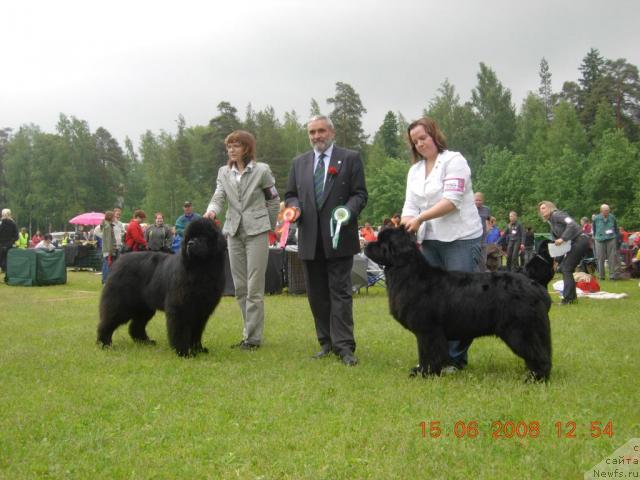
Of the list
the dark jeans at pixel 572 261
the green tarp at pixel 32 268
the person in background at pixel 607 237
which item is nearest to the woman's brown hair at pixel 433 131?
the dark jeans at pixel 572 261

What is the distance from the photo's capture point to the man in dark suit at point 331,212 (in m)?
5.65

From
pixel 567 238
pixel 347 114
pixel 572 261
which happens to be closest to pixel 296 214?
pixel 567 238

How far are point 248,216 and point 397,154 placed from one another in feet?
192

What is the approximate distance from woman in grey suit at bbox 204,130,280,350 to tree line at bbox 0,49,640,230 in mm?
26220

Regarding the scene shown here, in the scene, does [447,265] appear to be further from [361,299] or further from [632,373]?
[361,299]

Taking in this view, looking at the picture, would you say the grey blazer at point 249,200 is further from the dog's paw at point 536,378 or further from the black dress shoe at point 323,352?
the dog's paw at point 536,378

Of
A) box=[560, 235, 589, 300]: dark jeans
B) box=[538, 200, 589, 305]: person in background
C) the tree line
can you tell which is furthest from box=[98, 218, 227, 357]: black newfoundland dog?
the tree line

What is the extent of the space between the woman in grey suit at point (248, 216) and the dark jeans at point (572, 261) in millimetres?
6595

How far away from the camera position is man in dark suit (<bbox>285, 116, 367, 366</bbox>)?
5.65 metres

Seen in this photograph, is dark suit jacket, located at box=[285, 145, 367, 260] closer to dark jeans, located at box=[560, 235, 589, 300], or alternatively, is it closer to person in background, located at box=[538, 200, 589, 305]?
person in background, located at box=[538, 200, 589, 305]

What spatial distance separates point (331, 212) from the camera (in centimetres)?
→ 566

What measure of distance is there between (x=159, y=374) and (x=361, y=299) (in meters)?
6.98

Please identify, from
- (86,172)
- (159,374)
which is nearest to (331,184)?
(159,374)
